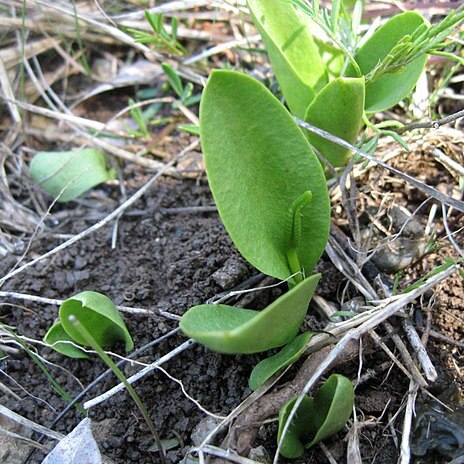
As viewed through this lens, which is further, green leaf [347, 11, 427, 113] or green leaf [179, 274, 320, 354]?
green leaf [347, 11, 427, 113]

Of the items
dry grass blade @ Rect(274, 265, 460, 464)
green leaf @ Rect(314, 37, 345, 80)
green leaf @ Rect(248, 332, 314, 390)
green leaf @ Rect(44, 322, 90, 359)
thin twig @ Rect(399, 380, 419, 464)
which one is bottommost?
thin twig @ Rect(399, 380, 419, 464)

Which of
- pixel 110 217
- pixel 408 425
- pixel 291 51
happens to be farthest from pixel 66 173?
pixel 408 425

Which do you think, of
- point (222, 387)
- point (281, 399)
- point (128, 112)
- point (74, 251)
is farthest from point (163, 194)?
point (281, 399)

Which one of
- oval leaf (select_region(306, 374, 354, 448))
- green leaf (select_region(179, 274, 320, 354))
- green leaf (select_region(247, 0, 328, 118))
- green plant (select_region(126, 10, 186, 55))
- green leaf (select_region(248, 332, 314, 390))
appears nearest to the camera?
green leaf (select_region(179, 274, 320, 354))

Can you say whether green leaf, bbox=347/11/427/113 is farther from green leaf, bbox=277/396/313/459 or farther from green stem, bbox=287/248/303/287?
green leaf, bbox=277/396/313/459

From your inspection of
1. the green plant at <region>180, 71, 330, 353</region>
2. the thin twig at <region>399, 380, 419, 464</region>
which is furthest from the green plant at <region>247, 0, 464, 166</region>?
the thin twig at <region>399, 380, 419, 464</region>

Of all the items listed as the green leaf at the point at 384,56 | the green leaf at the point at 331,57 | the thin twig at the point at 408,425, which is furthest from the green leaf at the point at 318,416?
the green leaf at the point at 331,57
